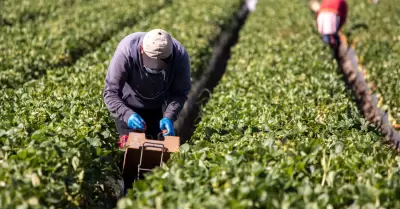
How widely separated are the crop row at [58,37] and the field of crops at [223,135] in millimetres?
35

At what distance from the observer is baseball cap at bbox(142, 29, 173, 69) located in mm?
4848

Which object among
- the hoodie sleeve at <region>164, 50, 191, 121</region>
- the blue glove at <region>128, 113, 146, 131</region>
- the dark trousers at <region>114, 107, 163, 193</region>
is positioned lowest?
the dark trousers at <region>114, 107, 163, 193</region>

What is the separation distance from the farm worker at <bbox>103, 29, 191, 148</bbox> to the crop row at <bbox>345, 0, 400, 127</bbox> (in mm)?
3575

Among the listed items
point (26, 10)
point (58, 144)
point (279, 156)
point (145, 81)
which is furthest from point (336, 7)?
point (58, 144)

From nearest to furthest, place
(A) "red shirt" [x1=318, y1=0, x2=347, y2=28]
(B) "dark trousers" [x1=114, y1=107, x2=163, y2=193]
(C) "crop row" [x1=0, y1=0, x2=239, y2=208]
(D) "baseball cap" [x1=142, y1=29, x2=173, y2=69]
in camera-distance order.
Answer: (C) "crop row" [x1=0, y1=0, x2=239, y2=208] < (D) "baseball cap" [x1=142, y1=29, x2=173, y2=69] < (B) "dark trousers" [x1=114, y1=107, x2=163, y2=193] < (A) "red shirt" [x1=318, y1=0, x2=347, y2=28]

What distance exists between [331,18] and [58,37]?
555 cm

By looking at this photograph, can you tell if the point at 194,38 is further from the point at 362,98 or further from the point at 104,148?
the point at 104,148

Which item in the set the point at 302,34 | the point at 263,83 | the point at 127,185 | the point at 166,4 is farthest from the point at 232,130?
the point at 166,4

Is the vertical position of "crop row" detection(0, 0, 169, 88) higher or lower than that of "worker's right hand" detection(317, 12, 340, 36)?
lower

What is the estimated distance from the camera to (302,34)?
1156cm

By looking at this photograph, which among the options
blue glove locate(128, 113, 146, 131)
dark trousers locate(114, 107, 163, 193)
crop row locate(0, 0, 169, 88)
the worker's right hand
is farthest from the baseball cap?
the worker's right hand

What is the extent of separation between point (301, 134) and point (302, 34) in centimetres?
678

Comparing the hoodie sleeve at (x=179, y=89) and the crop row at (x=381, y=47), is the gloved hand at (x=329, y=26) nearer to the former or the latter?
the crop row at (x=381, y=47)

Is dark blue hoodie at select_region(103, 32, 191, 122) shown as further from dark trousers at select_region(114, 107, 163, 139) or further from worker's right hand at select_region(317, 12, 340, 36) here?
worker's right hand at select_region(317, 12, 340, 36)
